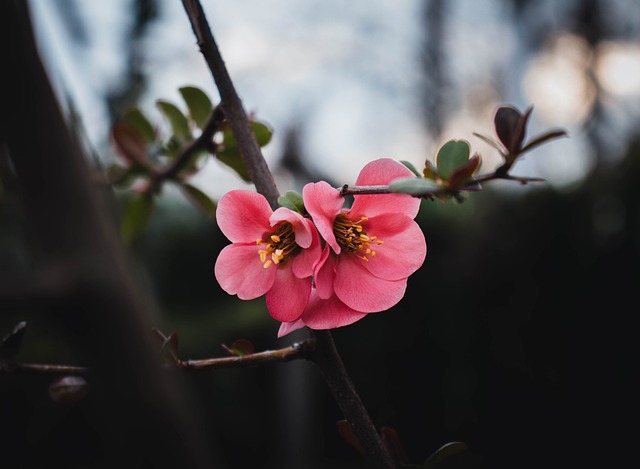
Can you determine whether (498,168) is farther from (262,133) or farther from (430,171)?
(262,133)

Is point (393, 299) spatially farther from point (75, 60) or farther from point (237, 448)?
point (237, 448)

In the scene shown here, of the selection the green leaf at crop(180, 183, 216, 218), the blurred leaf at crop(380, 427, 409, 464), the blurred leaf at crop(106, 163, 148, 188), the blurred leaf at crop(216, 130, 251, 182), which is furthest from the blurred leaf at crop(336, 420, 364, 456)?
the blurred leaf at crop(106, 163, 148, 188)

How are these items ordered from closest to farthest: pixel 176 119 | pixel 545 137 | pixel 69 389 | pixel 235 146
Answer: pixel 545 137 < pixel 69 389 < pixel 235 146 < pixel 176 119

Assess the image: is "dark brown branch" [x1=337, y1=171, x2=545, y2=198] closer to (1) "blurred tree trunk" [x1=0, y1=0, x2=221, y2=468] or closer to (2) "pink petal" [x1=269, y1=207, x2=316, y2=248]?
(2) "pink petal" [x1=269, y1=207, x2=316, y2=248]

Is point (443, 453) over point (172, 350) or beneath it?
beneath

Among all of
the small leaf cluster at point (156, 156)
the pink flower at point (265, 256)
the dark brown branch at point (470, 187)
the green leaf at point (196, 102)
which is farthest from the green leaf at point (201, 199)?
the dark brown branch at point (470, 187)

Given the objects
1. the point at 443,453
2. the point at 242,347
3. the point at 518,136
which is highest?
the point at 518,136

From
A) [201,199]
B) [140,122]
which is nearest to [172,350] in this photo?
[201,199]
